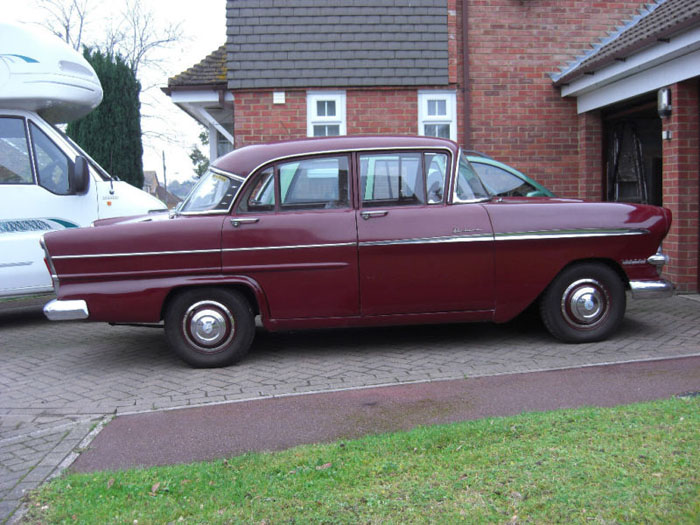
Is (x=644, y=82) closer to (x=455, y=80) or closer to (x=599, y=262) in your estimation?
(x=455, y=80)

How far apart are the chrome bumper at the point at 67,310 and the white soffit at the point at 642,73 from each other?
6937 mm

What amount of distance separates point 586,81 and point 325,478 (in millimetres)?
8896

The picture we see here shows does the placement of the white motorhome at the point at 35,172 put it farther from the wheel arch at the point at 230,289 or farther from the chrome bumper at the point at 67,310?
the wheel arch at the point at 230,289

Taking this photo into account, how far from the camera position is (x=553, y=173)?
1187 cm

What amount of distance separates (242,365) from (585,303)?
303cm

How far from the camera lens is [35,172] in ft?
26.3

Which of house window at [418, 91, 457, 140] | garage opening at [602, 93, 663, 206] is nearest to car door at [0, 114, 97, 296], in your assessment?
house window at [418, 91, 457, 140]

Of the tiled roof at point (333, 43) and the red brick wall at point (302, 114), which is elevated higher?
the tiled roof at point (333, 43)

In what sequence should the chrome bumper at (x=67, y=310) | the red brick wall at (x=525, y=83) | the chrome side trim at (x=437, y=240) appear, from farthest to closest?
the red brick wall at (x=525, y=83) → the chrome side trim at (x=437, y=240) → the chrome bumper at (x=67, y=310)

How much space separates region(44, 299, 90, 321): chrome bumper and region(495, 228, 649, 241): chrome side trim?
3.43 metres

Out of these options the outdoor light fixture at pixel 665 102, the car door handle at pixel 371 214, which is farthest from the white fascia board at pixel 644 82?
the car door handle at pixel 371 214

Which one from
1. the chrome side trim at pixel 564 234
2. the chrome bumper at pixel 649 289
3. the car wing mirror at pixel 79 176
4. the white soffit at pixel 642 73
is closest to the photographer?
the chrome side trim at pixel 564 234

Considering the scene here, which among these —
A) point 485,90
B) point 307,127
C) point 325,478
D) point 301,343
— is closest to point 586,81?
point 485,90

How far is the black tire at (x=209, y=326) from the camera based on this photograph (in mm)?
5828
